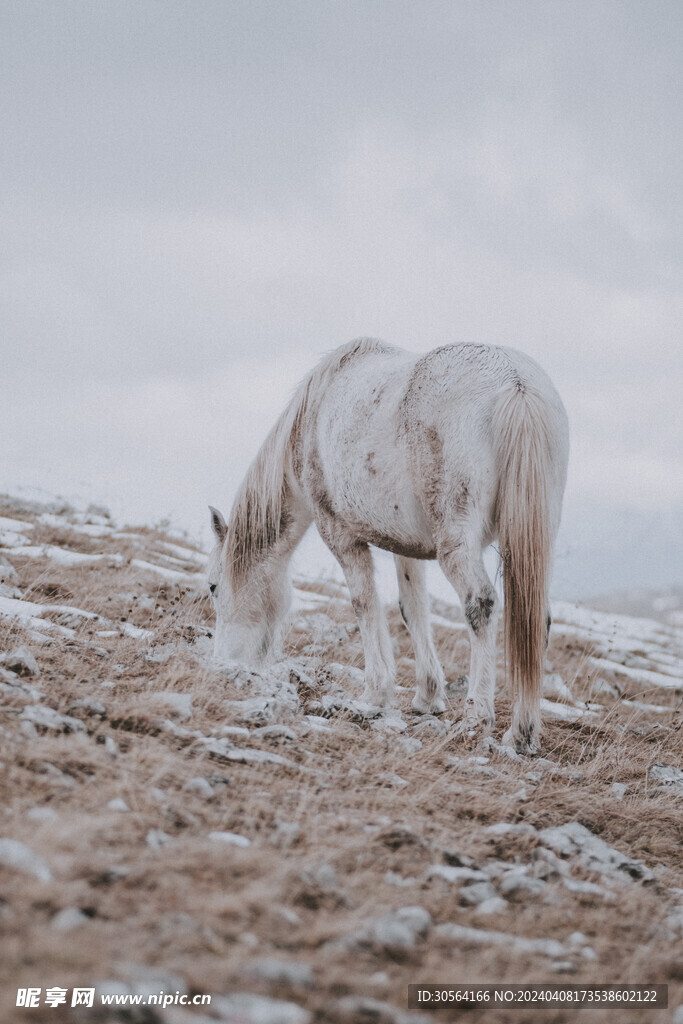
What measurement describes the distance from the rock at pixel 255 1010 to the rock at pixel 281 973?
90 millimetres

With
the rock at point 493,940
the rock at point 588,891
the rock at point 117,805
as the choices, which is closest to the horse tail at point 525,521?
the rock at point 588,891

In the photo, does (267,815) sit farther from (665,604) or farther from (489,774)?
(665,604)

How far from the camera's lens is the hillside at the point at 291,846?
6.45 ft

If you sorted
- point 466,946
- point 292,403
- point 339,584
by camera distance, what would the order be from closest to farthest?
point 466,946 → point 292,403 → point 339,584

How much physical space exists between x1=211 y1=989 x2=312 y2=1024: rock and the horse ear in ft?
18.9

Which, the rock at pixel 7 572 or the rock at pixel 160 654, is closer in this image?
the rock at pixel 160 654

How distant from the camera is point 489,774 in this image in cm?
452

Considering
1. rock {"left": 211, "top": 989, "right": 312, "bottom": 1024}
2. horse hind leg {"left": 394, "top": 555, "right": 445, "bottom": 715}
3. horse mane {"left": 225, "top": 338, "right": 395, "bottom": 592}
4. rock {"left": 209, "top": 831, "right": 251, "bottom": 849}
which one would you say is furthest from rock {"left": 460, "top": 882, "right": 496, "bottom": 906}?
horse mane {"left": 225, "top": 338, "right": 395, "bottom": 592}

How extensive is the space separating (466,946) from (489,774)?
2.19 m

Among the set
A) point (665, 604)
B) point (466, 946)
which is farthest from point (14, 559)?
point (665, 604)

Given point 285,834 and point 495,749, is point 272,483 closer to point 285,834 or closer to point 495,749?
point 495,749

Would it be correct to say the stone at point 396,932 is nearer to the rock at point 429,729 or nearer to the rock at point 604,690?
the rock at point 429,729

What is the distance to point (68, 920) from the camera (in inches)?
78.7

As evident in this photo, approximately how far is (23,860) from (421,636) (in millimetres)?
4950
